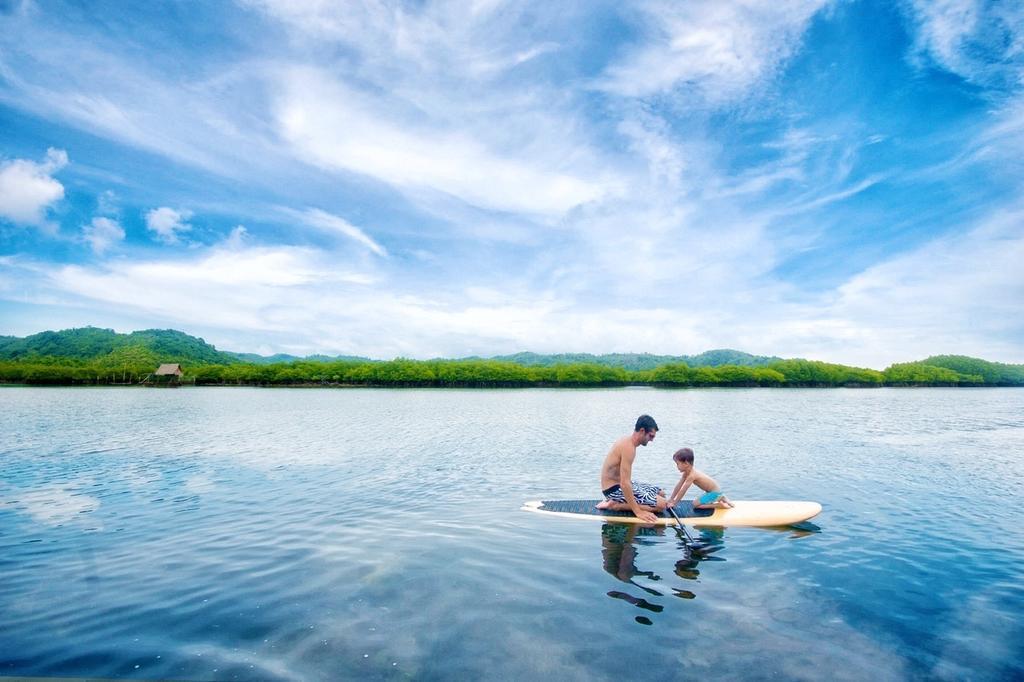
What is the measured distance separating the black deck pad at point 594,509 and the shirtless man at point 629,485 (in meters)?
0.15

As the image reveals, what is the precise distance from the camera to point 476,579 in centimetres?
927

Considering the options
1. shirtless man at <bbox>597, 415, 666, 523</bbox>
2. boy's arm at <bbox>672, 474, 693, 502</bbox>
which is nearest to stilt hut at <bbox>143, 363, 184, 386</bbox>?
shirtless man at <bbox>597, 415, 666, 523</bbox>

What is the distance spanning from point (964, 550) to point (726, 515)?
481 centimetres

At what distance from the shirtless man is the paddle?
0.39 m

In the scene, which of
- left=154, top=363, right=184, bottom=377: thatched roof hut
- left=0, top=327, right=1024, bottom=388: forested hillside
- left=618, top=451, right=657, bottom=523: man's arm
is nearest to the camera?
left=618, top=451, right=657, bottom=523: man's arm

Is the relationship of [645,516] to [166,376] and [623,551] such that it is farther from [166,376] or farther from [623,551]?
[166,376]

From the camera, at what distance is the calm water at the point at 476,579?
6516mm

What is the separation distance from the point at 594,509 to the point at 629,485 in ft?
4.73

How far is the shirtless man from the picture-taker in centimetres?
1191

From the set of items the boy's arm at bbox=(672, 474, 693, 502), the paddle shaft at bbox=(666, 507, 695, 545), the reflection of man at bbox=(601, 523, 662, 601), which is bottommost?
the reflection of man at bbox=(601, 523, 662, 601)

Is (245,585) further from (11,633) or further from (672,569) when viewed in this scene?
(672,569)

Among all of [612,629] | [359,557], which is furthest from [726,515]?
[359,557]

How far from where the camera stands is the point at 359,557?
34.3 ft

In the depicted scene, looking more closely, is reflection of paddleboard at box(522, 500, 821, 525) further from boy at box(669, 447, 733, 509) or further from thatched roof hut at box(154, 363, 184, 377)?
thatched roof hut at box(154, 363, 184, 377)
